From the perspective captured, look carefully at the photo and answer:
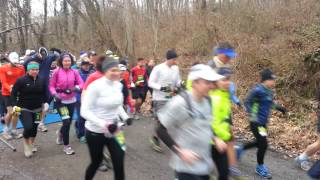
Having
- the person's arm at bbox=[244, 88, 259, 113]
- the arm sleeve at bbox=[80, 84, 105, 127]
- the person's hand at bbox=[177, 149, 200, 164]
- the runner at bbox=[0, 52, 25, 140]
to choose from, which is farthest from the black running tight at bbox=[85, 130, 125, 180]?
the runner at bbox=[0, 52, 25, 140]

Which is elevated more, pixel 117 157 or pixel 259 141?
pixel 117 157

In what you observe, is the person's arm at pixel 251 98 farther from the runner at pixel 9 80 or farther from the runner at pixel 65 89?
the runner at pixel 9 80

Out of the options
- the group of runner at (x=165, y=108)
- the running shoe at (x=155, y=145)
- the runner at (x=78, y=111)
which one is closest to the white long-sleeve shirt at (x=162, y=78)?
the group of runner at (x=165, y=108)

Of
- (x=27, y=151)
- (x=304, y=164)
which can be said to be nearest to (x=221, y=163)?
(x=304, y=164)

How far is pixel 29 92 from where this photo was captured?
23.1 ft

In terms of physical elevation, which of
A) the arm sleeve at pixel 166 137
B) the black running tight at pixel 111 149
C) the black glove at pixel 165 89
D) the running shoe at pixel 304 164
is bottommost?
the running shoe at pixel 304 164

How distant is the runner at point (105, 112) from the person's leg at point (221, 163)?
3.71 ft

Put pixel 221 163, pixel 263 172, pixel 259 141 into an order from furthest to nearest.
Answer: pixel 263 172 < pixel 259 141 < pixel 221 163

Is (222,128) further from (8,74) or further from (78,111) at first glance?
(8,74)

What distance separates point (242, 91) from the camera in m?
12.0

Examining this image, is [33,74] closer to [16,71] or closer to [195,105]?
[16,71]

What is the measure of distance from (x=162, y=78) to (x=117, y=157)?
2786mm

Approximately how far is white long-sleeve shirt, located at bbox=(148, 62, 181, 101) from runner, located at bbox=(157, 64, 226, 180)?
3718 mm

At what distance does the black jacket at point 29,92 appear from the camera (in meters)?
6.91
